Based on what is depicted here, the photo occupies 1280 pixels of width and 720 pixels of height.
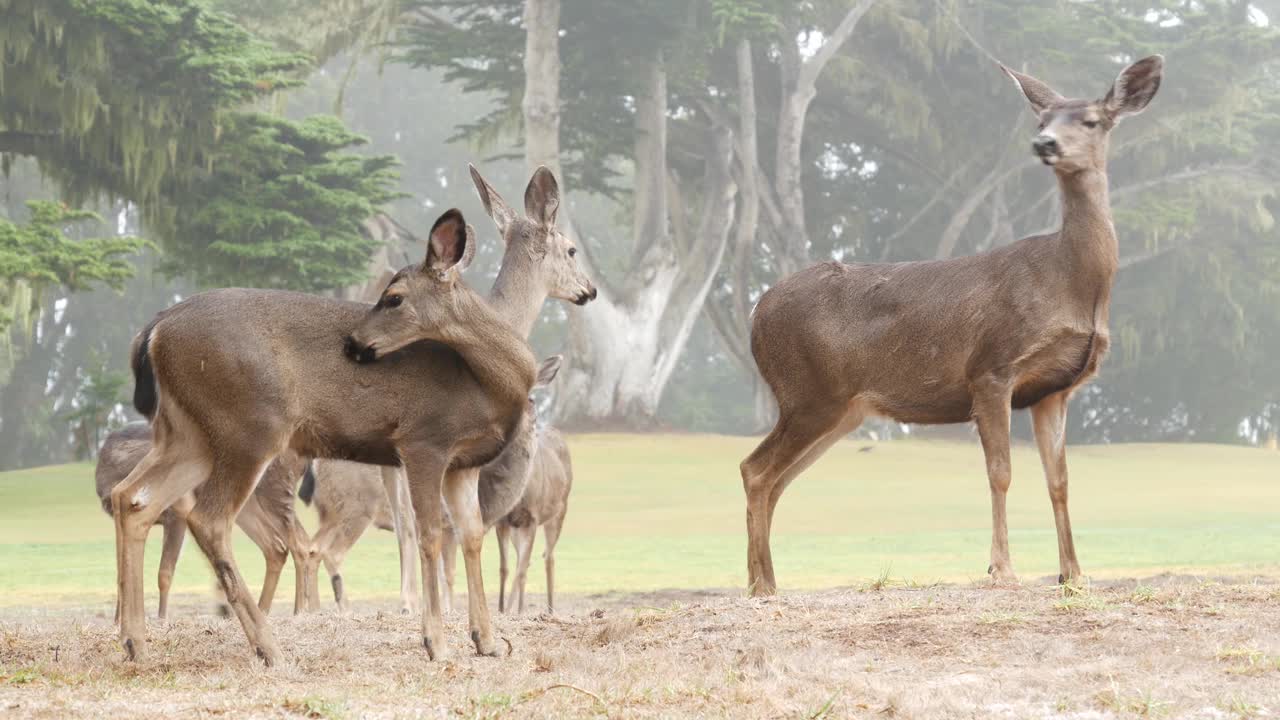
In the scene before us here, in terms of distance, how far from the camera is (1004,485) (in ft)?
30.1

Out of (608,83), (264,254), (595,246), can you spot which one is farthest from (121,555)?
(595,246)

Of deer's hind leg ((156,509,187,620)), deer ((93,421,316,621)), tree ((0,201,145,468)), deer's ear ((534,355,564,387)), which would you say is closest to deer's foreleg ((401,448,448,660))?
deer's hind leg ((156,509,187,620))

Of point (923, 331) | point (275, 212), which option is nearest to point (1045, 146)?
point (923, 331)

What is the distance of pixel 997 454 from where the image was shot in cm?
914

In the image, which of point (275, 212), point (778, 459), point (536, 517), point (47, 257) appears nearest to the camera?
point (778, 459)

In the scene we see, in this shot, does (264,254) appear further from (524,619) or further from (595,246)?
(595,246)

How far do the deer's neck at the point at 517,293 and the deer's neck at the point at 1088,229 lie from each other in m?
2.97

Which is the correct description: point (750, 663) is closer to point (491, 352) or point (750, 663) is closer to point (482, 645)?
point (482, 645)

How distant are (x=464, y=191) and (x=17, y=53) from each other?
122ft

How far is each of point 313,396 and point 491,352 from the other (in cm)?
83

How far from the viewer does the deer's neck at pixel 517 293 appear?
27.5 feet

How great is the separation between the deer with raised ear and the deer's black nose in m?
3.14

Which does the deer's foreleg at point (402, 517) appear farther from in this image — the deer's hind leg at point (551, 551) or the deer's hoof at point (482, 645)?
the deer's hoof at point (482, 645)

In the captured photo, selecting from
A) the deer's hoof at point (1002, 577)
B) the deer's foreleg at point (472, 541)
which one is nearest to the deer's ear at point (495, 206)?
the deer's foreleg at point (472, 541)
